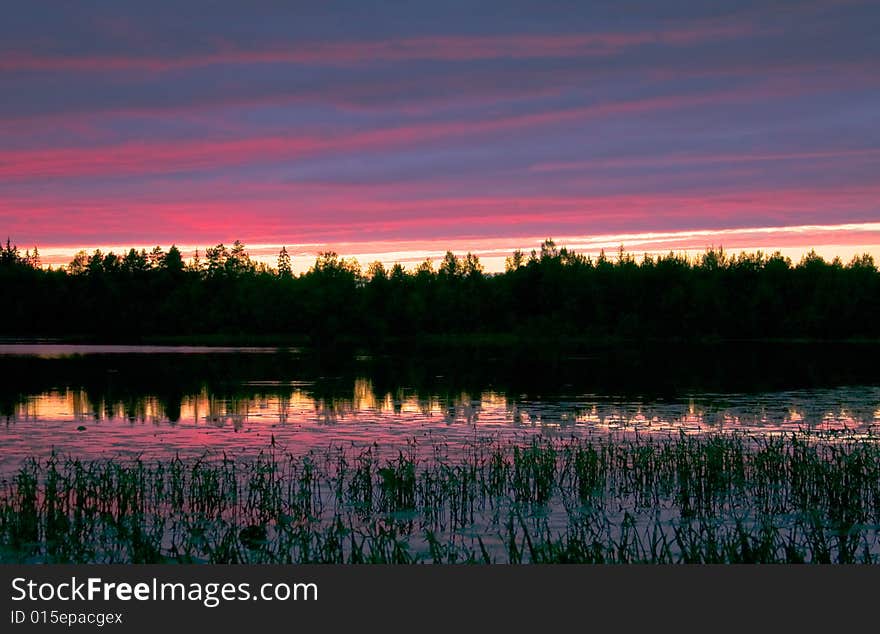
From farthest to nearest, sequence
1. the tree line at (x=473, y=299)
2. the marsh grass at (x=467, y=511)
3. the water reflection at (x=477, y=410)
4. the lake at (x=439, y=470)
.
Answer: the tree line at (x=473, y=299) < the water reflection at (x=477, y=410) < the lake at (x=439, y=470) < the marsh grass at (x=467, y=511)

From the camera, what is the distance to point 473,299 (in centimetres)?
17500

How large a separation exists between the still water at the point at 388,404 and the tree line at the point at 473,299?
8766 centimetres

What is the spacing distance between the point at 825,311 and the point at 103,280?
136 metres

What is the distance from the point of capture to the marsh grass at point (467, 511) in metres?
14.1

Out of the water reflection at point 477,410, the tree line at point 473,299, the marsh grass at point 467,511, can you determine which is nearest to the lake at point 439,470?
the marsh grass at point 467,511

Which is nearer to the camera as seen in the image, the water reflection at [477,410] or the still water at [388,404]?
the still water at [388,404]

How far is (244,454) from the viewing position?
25719mm

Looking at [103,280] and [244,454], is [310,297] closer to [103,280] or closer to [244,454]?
[103,280]

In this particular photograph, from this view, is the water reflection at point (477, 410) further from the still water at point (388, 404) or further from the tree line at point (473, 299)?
the tree line at point (473, 299)

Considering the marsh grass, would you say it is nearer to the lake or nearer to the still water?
the lake

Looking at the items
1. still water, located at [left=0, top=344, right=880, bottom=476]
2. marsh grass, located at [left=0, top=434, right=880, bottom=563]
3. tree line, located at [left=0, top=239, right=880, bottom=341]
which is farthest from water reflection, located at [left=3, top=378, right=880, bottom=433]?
tree line, located at [left=0, top=239, right=880, bottom=341]

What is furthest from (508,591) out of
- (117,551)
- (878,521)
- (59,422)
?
(59,422)

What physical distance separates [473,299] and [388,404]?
439ft

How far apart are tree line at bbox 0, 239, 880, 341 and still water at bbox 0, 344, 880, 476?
3451 inches
